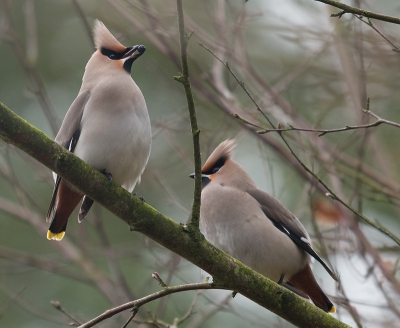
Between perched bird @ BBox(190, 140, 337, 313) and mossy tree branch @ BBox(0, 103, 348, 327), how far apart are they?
1.15 m

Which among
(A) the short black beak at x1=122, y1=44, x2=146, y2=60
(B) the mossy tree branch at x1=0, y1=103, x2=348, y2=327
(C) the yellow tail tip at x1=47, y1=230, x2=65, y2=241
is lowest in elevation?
(C) the yellow tail tip at x1=47, y1=230, x2=65, y2=241

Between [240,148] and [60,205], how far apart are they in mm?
5910

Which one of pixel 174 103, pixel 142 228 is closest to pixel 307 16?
pixel 142 228

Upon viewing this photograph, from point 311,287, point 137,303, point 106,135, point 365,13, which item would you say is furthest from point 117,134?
point 365,13

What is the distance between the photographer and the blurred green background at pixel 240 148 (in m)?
5.38

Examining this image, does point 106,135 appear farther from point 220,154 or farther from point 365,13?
point 365,13

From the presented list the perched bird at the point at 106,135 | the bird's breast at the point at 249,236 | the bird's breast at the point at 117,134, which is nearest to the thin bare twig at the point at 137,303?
the perched bird at the point at 106,135

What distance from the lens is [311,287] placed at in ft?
16.7

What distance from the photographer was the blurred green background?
17.6ft

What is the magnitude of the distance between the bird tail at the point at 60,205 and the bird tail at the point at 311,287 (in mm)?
1646

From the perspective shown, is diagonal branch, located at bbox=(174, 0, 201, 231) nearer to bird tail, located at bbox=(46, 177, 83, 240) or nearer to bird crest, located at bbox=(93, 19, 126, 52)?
bird tail, located at bbox=(46, 177, 83, 240)

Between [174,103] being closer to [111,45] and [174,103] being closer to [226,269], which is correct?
[111,45]

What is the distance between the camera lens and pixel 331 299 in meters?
5.22

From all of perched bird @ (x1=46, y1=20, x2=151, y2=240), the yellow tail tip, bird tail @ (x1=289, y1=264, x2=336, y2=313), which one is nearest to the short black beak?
perched bird @ (x1=46, y1=20, x2=151, y2=240)
